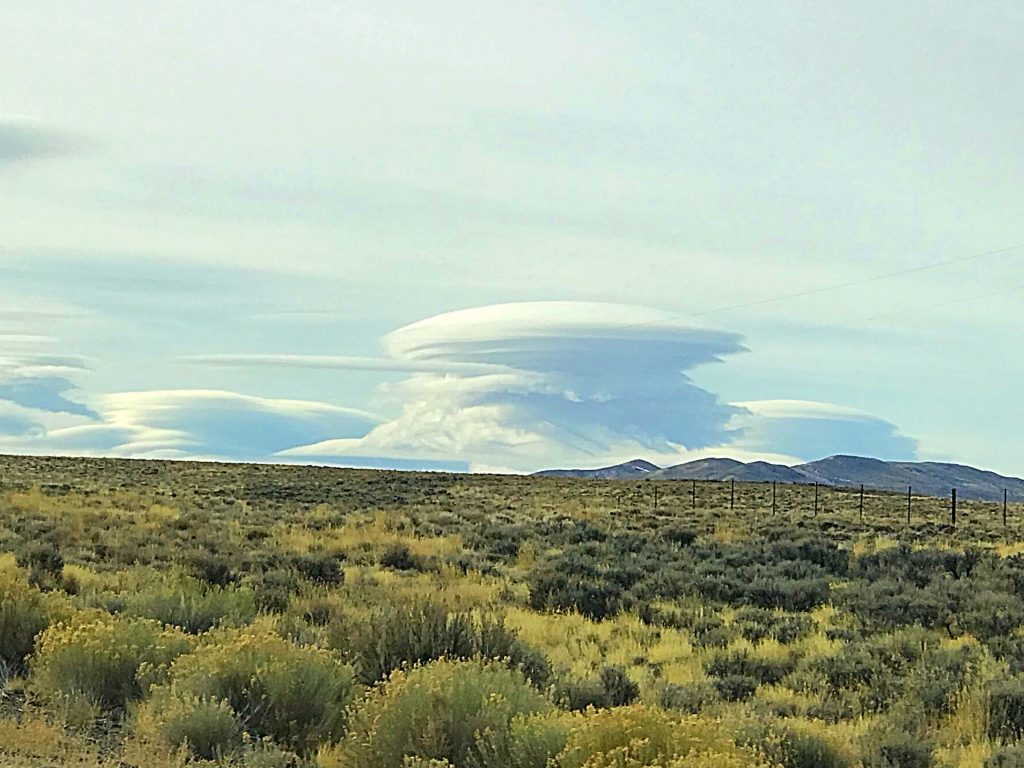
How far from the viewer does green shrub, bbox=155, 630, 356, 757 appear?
8.59 metres

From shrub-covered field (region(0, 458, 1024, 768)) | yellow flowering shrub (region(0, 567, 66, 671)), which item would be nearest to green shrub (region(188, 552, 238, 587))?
shrub-covered field (region(0, 458, 1024, 768))

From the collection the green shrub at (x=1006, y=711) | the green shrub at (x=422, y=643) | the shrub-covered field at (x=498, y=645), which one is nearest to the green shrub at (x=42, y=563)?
the shrub-covered field at (x=498, y=645)

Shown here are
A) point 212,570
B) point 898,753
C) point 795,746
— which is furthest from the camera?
point 212,570

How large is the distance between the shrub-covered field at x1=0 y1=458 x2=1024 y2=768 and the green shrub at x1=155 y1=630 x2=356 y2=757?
2 cm

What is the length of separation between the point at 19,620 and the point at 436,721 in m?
6.08

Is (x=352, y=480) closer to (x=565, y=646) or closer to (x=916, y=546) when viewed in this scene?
(x=916, y=546)

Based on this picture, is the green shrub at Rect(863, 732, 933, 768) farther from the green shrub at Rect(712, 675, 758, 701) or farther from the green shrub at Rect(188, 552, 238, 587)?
the green shrub at Rect(188, 552, 238, 587)

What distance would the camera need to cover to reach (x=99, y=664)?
9.59 meters

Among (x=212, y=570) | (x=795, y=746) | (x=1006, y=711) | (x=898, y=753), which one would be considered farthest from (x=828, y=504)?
(x=795, y=746)

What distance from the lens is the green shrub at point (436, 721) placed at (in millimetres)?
7340

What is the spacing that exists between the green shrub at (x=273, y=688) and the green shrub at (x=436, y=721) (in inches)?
28.1

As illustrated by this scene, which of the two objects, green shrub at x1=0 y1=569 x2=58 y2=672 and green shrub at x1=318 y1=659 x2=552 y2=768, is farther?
green shrub at x1=0 y1=569 x2=58 y2=672

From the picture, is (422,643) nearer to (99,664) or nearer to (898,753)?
(99,664)

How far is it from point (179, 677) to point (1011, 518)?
3816 centimetres
